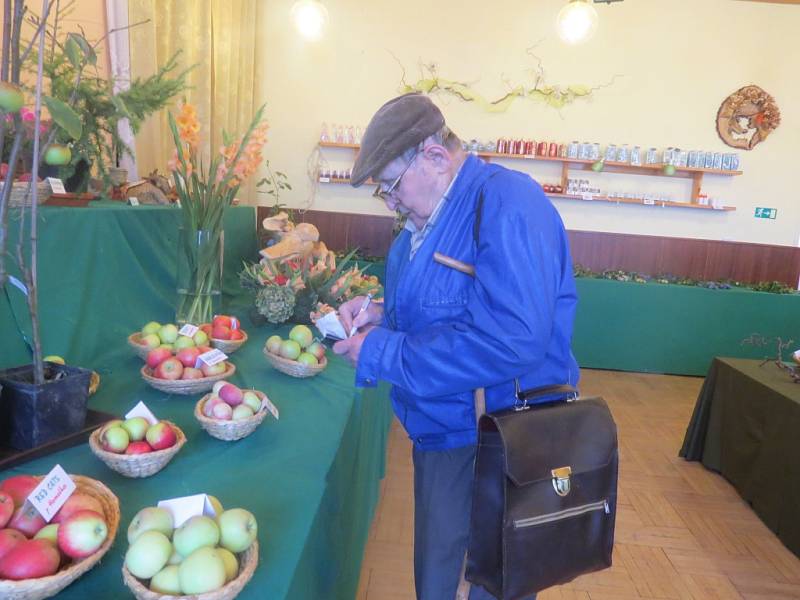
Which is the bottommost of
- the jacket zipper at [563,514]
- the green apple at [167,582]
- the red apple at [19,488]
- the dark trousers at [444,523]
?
the dark trousers at [444,523]

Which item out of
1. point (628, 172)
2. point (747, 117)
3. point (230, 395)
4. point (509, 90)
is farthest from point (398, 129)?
point (747, 117)

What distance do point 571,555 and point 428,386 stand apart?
0.43m

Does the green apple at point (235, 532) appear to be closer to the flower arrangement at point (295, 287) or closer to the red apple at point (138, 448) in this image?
the red apple at point (138, 448)

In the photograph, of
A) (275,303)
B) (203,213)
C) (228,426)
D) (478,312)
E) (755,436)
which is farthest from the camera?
(755,436)

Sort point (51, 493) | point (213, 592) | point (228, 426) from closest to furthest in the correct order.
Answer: point (213, 592), point (51, 493), point (228, 426)

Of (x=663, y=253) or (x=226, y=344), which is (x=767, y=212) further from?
(x=226, y=344)

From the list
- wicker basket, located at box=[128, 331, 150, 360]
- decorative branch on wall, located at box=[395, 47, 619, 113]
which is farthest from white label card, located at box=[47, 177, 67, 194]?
decorative branch on wall, located at box=[395, 47, 619, 113]

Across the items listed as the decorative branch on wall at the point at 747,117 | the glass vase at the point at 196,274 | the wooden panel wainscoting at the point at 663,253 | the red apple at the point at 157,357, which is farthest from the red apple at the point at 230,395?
the decorative branch on wall at the point at 747,117

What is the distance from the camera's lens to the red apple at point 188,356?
4.75ft

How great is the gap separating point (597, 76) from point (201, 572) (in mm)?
5766

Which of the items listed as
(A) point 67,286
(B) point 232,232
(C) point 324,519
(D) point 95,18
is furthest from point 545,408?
(D) point 95,18

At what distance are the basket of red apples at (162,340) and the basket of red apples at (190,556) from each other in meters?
0.83

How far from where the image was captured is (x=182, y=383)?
4.47 feet

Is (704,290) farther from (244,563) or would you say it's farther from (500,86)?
(244,563)
